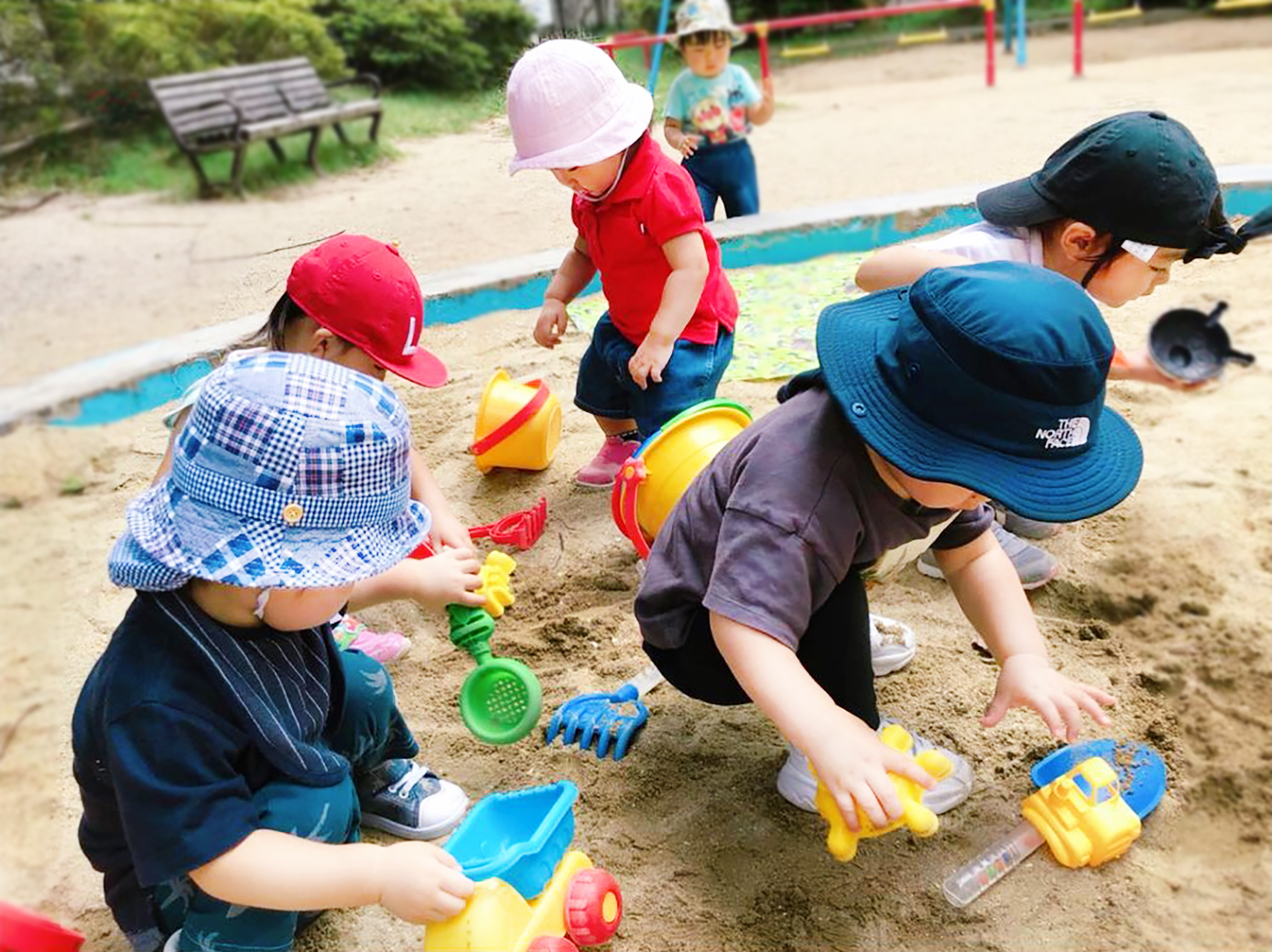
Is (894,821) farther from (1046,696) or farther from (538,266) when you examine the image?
(538,266)

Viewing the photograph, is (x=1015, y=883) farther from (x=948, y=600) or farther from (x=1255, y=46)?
(x=1255, y=46)

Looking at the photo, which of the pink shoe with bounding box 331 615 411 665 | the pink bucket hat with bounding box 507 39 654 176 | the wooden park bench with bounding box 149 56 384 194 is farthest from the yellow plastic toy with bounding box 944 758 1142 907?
the wooden park bench with bounding box 149 56 384 194

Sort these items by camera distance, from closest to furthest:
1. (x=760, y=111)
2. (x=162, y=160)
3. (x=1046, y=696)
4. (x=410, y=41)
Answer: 1. (x=1046, y=696)
2. (x=760, y=111)
3. (x=162, y=160)
4. (x=410, y=41)

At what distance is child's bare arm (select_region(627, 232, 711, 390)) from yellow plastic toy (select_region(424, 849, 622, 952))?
3.20 ft

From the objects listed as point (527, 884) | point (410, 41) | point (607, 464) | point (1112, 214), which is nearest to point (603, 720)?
point (527, 884)

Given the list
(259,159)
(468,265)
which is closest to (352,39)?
(259,159)

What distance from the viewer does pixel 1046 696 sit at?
3.77 ft

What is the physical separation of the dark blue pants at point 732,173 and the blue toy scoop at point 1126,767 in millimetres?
1877

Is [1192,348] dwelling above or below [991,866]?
above

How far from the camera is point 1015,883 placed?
1.18 m

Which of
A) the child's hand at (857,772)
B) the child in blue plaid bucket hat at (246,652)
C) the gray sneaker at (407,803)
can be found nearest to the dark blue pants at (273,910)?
→ the child in blue plaid bucket hat at (246,652)

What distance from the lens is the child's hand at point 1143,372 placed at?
998mm

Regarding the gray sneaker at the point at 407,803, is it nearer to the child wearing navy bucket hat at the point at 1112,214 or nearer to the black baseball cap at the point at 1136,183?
the child wearing navy bucket hat at the point at 1112,214

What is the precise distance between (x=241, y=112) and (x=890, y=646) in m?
6.49
